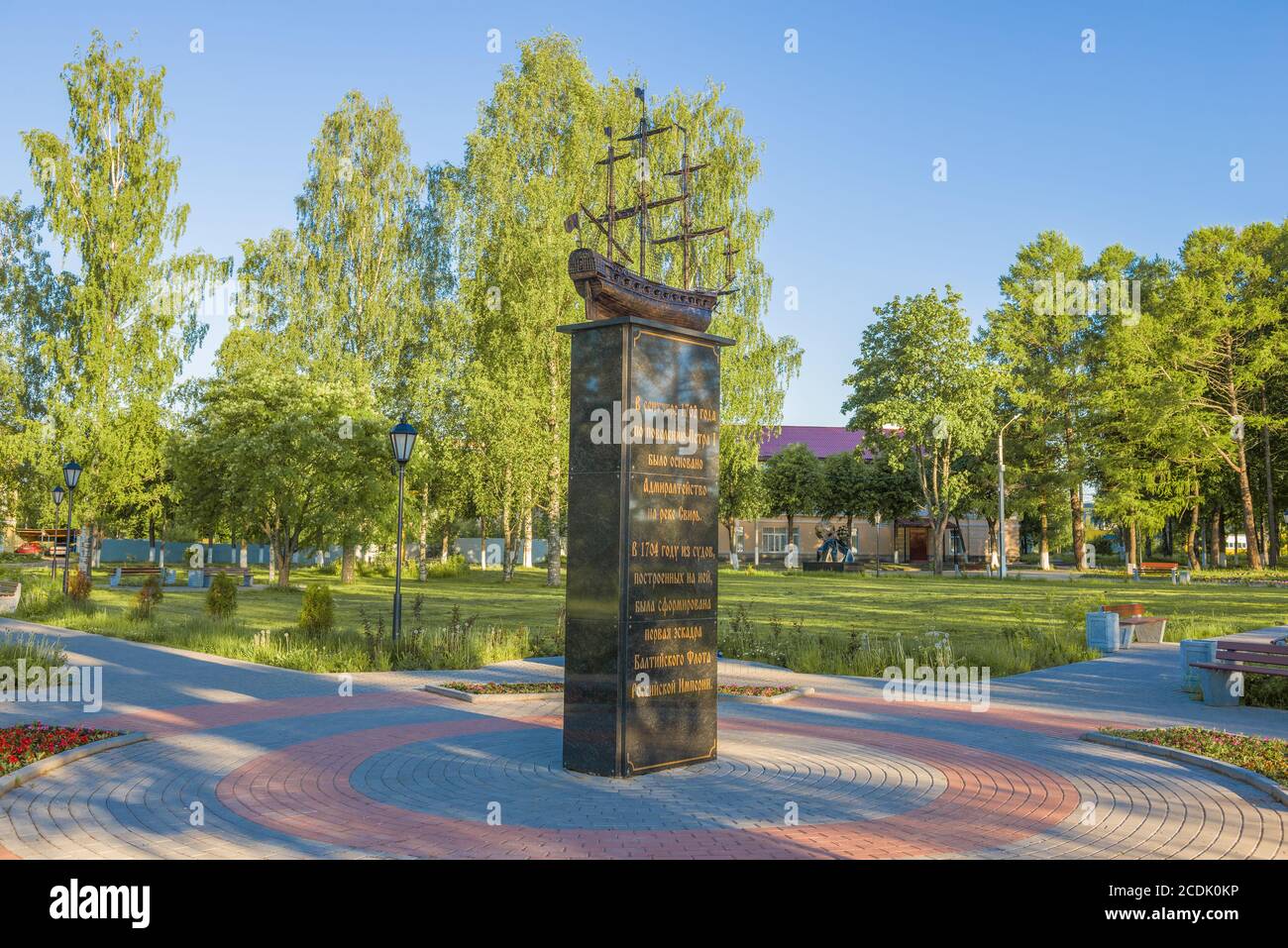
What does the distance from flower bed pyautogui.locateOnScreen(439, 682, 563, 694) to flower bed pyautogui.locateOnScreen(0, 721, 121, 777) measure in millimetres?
4211

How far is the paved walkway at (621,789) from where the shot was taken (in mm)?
5934

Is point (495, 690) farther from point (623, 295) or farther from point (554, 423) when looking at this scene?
point (554, 423)

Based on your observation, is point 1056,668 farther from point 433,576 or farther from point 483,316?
point 433,576

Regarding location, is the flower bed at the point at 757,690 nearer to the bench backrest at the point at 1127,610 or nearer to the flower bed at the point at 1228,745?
the flower bed at the point at 1228,745

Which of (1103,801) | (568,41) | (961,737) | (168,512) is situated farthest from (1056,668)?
(168,512)

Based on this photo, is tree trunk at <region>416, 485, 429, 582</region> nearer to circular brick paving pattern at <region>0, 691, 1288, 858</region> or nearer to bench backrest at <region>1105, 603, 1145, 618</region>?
bench backrest at <region>1105, 603, 1145, 618</region>

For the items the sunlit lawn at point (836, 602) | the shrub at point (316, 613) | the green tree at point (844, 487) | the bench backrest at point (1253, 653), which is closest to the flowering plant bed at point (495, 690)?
the shrub at point (316, 613)

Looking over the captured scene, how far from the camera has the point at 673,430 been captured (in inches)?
332

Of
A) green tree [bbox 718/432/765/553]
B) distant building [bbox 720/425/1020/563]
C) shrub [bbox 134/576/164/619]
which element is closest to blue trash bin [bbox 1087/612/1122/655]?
shrub [bbox 134/576/164/619]

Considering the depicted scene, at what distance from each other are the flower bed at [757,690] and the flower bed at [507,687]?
2.20m

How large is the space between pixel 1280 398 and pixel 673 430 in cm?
5323

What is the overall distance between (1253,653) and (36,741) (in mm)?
12906

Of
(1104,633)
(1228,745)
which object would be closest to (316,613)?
(1228,745)

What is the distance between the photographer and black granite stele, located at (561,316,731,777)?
7914 millimetres
